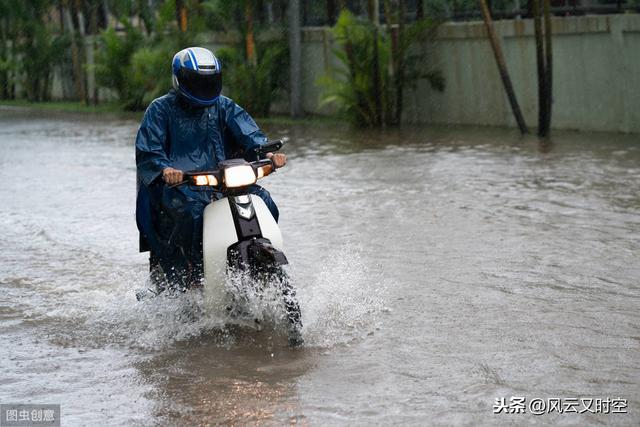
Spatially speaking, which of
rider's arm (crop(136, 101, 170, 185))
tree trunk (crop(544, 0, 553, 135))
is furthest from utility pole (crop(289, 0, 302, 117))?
rider's arm (crop(136, 101, 170, 185))

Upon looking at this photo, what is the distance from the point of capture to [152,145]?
713 cm

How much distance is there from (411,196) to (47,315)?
572 cm

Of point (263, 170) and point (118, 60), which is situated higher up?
point (263, 170)

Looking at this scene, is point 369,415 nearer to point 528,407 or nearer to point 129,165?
point 528,407

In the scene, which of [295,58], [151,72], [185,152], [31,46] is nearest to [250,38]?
[295,58]

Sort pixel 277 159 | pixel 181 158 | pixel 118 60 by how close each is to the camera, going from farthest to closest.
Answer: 1. pixel 118 60
2. pixel 181 158
3. pixel 277 159

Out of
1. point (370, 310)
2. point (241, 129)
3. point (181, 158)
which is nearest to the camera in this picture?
point (181, 158)

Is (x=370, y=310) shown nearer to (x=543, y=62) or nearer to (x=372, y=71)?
(x=543, y=62)

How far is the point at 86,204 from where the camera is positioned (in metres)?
13.6

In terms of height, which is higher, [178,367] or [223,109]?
[223,109]

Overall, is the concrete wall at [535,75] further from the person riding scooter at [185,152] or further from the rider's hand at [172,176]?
the rider's hand at [172,176]

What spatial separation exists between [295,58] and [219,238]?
18.7m

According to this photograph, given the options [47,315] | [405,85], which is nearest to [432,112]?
[405,85]

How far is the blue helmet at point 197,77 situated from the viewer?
23.2 ft
